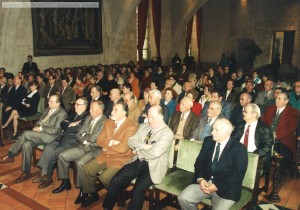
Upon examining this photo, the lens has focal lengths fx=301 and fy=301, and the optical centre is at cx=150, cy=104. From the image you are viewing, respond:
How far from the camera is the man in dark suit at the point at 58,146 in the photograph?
479cm

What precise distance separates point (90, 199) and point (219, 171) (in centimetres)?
194

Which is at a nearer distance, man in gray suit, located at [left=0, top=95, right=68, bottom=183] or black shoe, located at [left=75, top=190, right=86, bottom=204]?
black shoe, located at [left=75, top=190, right=86, bottom=204]

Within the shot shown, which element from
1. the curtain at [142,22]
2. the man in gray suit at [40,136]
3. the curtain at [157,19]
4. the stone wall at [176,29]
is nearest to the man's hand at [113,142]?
the man in gray suit at [40,136]

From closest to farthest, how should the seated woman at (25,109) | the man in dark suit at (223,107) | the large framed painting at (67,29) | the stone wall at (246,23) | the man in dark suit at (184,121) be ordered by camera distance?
the man in dark suit at (184,121), the man in dark suit at (223,107), the seated woman at (25,109), the large framed painting at (67,29), the stone wall at (246,23)

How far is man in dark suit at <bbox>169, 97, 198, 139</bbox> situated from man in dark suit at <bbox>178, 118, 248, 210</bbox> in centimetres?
144

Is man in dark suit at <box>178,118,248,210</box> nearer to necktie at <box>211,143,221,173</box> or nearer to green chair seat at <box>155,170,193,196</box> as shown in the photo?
necktie at <box>211,143,221,173</box>

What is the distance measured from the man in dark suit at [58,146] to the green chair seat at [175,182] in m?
1.79

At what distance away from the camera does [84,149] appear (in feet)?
15.3

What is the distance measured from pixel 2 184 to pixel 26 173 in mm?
396

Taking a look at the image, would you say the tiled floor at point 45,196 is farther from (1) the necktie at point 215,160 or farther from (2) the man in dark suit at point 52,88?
(2) the man in dark suit at point 52,88

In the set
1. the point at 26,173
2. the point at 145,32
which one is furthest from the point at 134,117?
the point at 145,32

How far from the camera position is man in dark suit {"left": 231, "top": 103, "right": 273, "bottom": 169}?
4.23 meters

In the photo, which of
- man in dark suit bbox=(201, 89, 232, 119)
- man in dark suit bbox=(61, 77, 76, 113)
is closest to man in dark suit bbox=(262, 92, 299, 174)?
man in dark suit bbox=(201, 89, 232, 119)

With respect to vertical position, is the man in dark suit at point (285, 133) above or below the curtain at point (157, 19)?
below
